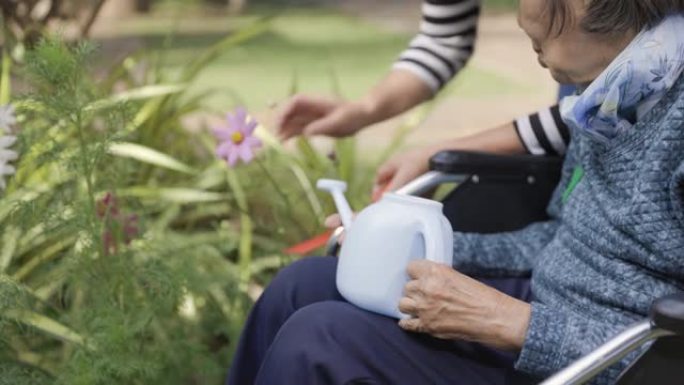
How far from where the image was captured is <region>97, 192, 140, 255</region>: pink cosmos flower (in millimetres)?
2707

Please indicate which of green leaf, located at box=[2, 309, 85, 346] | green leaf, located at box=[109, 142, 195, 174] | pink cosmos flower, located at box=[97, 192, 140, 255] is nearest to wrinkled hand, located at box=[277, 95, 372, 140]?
pink cosmos flower, located at box=[97, 192, 140, 255]

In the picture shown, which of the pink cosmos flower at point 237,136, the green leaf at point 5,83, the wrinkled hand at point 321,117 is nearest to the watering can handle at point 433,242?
the wrinkled hand at point 321,117

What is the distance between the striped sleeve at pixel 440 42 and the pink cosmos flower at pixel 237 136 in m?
0.37

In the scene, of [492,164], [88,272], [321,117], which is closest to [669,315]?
[492,164]

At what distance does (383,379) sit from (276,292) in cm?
39


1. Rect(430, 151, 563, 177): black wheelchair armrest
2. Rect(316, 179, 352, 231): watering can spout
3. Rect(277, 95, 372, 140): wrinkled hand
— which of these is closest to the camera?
Rect(316, 179, 352, 231): watering can spout

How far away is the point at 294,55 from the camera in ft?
29.4

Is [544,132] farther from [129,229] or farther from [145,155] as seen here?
[145,155]

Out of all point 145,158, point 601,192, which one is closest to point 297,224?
point 145,158

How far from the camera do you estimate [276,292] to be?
223cm

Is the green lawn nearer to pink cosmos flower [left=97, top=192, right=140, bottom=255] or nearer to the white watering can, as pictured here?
pink cosmos flower [left=97, top=192, right=140, bottom=255]

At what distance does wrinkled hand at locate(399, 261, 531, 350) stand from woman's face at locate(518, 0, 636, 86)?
370mm

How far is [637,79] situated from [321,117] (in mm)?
979

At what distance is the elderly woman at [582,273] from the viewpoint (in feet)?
6.16
